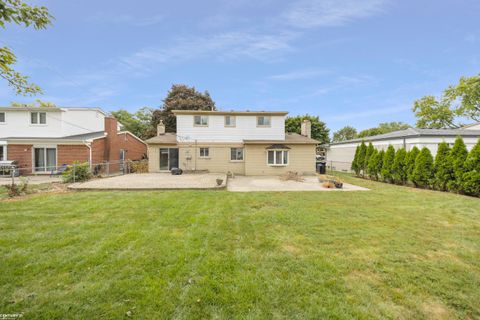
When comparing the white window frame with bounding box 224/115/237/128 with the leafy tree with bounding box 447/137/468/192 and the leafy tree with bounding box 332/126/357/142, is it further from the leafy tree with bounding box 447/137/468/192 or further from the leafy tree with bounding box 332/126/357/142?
the leafy tree with bounding box 332/126/357/142

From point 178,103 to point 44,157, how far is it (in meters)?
16.7

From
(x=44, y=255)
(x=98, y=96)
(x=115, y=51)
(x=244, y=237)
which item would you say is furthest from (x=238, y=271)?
(x=98, y=96)

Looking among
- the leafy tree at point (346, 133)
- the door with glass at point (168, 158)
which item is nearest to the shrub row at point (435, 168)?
the door with glass at point (168, 158)

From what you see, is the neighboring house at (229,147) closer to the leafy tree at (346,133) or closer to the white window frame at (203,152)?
the white window frame at (203,152)

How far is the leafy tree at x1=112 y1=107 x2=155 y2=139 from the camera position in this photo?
36.5 meters

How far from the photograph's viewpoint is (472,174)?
921 centimetres

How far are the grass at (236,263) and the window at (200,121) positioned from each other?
1194cm

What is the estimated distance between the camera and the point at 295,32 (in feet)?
52.0

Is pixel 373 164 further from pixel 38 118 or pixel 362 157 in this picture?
pixel 38 118

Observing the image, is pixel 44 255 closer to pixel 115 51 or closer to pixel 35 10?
pixel 35 10

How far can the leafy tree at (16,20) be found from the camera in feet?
7.52

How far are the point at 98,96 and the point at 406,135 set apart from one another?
110ft

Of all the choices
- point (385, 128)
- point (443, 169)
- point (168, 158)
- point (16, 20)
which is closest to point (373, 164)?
point (443, 169)

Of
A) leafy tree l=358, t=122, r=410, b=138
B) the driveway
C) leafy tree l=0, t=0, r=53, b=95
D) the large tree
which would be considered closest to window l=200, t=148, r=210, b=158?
the driveway
